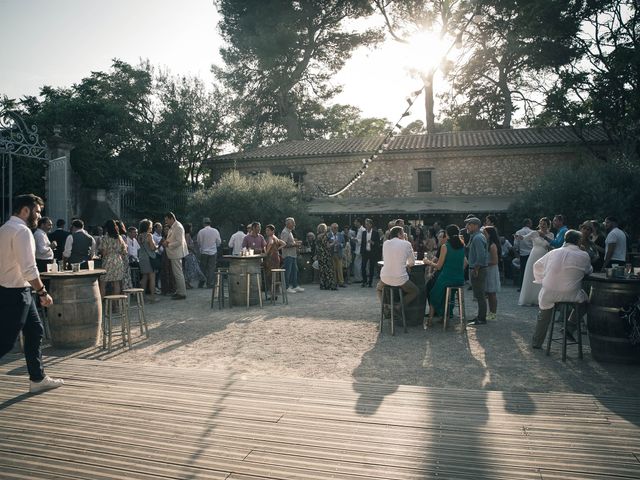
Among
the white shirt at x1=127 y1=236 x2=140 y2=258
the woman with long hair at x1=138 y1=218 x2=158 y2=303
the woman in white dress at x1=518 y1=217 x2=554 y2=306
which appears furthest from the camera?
the white shirt at x1=127 y1=236 x2=140 y2=258

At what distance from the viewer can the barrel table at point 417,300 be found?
7590 millimetres

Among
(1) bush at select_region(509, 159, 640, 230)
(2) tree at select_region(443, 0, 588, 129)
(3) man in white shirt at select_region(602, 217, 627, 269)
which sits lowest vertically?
(3) man in white shirt at select_region(602, 217, 627, 269)

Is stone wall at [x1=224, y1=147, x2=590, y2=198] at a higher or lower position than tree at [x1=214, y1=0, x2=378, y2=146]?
lower

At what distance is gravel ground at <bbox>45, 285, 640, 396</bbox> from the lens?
492cm

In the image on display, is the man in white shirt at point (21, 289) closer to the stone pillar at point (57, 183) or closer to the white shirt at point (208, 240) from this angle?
the white shirt at point (208, 240)

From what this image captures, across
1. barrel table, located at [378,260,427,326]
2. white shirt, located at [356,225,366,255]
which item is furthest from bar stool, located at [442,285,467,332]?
white shirt, located at [356,225,366,255]

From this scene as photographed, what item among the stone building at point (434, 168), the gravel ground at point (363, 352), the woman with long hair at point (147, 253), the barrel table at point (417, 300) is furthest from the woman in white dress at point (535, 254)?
the stone building at point (434, 168)

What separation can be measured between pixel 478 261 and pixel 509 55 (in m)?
21.4

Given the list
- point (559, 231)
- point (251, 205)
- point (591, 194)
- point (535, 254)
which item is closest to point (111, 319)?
point (535, 254)

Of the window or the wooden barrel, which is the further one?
the window

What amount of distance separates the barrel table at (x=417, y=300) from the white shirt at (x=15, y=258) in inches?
199

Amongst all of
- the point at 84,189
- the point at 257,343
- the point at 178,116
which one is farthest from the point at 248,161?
the point at 257,343

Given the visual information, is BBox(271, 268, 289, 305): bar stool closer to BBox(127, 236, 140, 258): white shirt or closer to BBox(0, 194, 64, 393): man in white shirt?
BBox(127, 236, 140, 258): white shirt

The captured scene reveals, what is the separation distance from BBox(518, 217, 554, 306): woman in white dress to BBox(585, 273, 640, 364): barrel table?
130 inches
